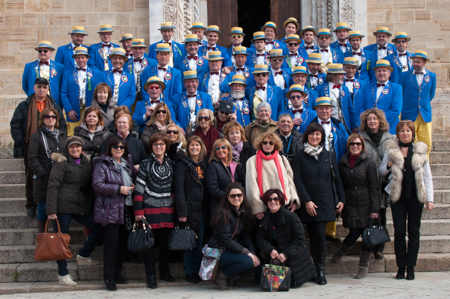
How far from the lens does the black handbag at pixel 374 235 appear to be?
6.01m

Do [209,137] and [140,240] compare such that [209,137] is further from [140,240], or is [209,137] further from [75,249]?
[75,249]

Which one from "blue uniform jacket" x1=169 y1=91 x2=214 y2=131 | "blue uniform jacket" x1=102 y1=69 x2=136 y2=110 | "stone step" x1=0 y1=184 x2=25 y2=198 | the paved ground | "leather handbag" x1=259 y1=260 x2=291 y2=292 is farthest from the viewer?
"blue uniform jacket" x1=102 y1=69 x2=136 y2=110

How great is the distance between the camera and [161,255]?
6195mm

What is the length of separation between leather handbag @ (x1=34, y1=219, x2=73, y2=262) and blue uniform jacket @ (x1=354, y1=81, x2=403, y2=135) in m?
4.61

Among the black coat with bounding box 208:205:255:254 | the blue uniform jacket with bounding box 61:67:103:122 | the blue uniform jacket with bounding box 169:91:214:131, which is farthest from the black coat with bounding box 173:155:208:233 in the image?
the blue uniform jacket with bounding box 61:67:103:122

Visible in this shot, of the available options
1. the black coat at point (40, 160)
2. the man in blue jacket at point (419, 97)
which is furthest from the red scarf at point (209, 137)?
the man in blue jacket at point (419, 97)

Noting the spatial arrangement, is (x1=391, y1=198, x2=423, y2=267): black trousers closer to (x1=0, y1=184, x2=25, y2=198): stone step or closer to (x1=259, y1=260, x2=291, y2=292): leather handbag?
(x1=259, y1=260, x2=291, y2=292): leather handbag

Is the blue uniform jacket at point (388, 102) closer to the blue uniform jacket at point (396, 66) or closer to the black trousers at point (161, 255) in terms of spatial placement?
the blue uniform jacket at point (396, 66)

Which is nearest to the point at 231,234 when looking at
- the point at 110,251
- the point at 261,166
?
the point at 261,166

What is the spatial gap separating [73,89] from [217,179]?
336 centimetres

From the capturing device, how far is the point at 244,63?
8742mm

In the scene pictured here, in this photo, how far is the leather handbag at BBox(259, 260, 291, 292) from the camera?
5.68 meters

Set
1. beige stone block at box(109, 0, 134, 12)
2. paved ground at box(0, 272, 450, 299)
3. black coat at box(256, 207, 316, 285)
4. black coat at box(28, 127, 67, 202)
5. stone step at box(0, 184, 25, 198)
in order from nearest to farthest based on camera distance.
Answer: paved ground at box(0, 272, 450, 299)
black coat at box(256, 207, 316, 285)
black coat at box(28, 127, 67, 202)
stone step at box(0, 184, 25, 198)
beige stone block at box(109, 0, 134, 12)

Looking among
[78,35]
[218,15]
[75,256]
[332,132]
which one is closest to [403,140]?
[332,132]
